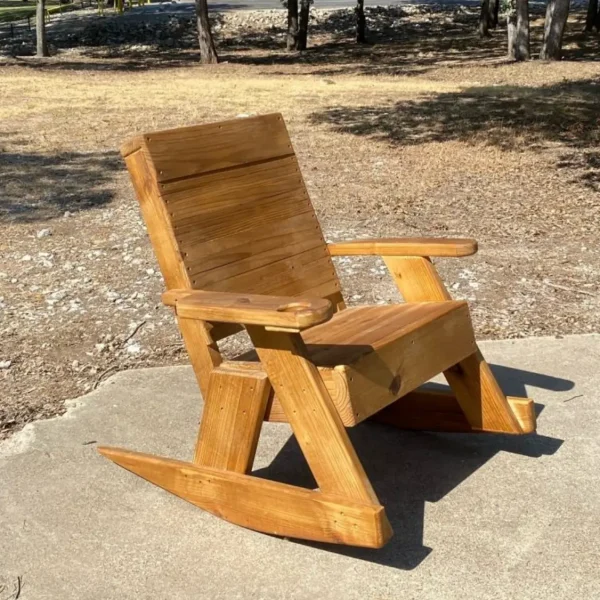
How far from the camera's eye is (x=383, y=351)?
3.14 meters

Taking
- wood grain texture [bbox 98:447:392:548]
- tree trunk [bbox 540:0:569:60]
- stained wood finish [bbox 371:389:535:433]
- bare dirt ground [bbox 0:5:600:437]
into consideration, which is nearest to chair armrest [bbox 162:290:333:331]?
wood grain texture [bbox 98:447:392:548]

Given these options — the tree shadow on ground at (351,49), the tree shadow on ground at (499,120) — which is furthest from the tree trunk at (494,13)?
the tree shadow on ground at (499,120)

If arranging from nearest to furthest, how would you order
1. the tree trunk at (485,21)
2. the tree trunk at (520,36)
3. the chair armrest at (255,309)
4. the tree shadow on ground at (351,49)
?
the chair armrest at (255,309) < the tree trunk at (520,36) < the tree shadow on ground at (351,49) < the tree trunk at (485,21)

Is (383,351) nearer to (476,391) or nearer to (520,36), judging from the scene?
(476,391)

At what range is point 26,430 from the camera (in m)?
3.97

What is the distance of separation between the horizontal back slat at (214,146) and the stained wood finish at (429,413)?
1.13 m

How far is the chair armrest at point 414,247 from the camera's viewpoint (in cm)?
361

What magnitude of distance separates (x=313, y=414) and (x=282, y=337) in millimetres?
252

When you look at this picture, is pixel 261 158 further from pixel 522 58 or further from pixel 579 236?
pixel 522 58

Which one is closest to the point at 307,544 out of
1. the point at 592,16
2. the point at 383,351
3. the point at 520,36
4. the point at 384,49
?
the point at 383,351

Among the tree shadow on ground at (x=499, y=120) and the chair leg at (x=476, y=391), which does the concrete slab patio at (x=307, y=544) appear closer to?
the chair leg at (x=476, y=391)

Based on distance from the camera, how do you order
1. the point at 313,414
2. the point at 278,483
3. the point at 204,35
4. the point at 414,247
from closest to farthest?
the point at 313,414 → the point at 278,483 → the point at 414,247 → the point at 204,35

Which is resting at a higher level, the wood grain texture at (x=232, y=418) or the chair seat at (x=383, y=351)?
the chair seat at (x=383, y=351)

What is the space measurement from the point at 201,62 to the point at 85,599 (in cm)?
2207
